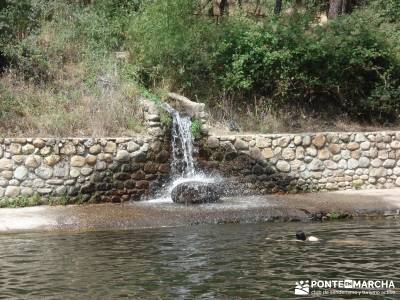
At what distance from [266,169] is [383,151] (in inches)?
126

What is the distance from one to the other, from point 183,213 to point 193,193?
115 centimetres

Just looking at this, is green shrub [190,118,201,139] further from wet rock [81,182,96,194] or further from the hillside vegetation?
wet rock [81,182,96,194]

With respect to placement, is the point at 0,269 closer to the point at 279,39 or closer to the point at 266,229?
the point at 266,229

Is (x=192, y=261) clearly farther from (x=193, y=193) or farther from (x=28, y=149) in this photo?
(x=28, y=149)

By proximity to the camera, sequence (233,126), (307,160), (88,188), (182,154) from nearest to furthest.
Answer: (88,188) < (182,154) < (307,160) < (233,126)

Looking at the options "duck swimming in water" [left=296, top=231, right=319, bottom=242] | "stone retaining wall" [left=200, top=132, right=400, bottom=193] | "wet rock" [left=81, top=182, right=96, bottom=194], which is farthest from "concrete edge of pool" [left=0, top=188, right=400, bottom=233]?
"duck swimming in water" [left=296, top=231, right=319, bottom=242]

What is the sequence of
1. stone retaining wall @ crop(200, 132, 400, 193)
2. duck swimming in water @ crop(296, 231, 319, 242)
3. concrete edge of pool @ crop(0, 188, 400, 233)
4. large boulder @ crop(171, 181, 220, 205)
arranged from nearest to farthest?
duck swimming in water @ crop(296, 231, 319, 242) → concrete edge of pool @ crop(0, 188, 400, 233) → large boulder @ crop(171, 181, 220, 205) → stone retaining wall @ crop(200, 132, 400, 193)

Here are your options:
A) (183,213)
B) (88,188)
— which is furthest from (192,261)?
(88,188)

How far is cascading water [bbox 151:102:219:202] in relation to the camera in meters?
14.3

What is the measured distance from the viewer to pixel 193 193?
13070 mm

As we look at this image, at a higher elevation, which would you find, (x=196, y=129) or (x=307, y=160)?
(x=196, y=129)

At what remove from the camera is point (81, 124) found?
47.1 ft

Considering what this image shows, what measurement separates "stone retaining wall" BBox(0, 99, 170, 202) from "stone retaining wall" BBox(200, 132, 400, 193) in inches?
59.2

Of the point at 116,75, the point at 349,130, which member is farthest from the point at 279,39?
the point at 116,75
